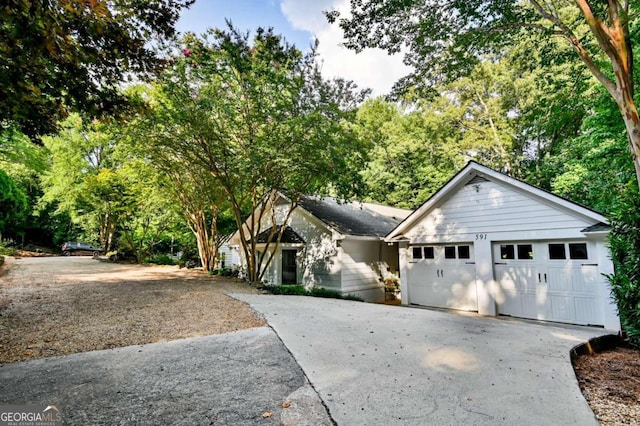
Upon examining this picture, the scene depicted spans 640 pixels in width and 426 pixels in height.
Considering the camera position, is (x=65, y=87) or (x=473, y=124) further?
(x=473, y=124)

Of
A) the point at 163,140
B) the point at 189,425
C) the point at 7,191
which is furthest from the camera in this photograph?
the point at 7,191

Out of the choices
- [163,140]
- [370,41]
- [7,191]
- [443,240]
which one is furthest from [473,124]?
[7,191]

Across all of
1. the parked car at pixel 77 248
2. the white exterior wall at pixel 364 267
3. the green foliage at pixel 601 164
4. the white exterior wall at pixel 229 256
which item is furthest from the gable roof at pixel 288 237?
the parked car at pixel 77 248

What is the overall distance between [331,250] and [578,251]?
790 centimetres

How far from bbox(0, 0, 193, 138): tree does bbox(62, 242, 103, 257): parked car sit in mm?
30295

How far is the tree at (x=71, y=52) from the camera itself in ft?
11.0

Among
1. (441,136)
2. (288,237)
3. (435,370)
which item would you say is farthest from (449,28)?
(441,136)

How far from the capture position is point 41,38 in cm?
336

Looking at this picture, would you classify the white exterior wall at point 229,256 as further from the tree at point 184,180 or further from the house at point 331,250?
the house at point 331,250

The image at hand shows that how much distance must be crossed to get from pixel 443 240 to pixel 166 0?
9.56 meters

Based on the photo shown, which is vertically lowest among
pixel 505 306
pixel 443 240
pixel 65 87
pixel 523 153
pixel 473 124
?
pixel 505 306

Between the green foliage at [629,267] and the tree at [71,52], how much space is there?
24.5ft

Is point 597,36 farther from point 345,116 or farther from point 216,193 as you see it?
point 216,193

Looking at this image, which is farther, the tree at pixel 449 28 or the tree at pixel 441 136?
the tree at pixel 441 136
